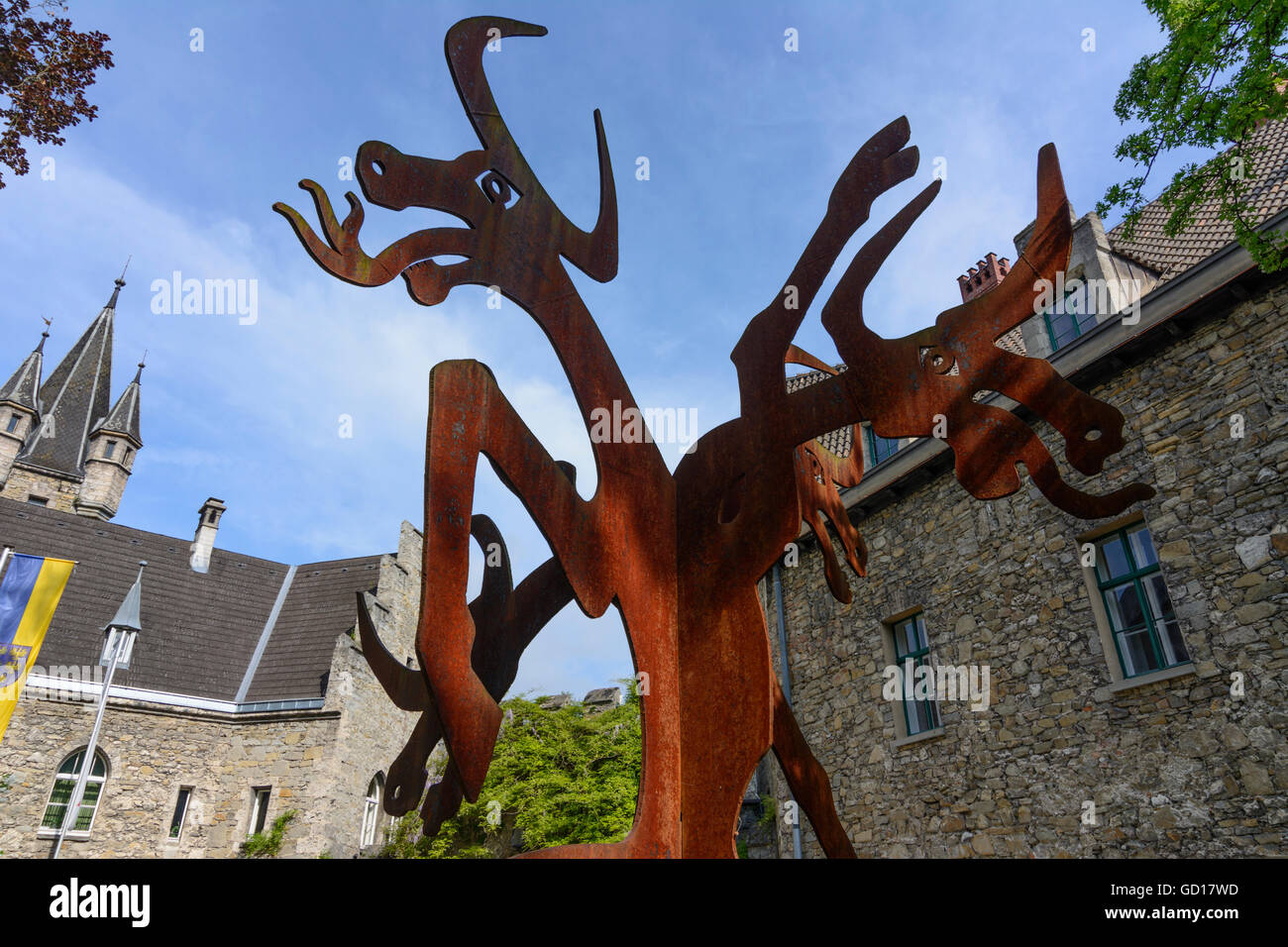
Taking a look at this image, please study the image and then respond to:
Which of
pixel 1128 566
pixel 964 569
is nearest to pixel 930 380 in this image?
pixel 1128 566

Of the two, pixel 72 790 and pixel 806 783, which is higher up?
pixel 72 790

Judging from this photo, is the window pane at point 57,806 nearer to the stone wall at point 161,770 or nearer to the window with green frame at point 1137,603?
the stone wall at point 161,770

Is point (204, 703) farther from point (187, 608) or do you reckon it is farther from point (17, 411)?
point (17, 411)

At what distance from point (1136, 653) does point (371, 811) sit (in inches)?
674

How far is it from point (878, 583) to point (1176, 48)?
7.18 metres

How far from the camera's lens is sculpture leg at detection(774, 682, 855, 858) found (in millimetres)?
3775

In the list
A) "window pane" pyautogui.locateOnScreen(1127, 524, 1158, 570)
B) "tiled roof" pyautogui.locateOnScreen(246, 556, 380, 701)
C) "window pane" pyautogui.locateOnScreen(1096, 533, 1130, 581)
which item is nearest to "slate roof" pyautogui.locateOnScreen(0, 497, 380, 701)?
→ "tiled roof" pyautogui.locateOnScreen(246, 556, 380, 701)

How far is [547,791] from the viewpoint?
653 inches

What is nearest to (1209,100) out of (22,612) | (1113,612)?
(1113,612)

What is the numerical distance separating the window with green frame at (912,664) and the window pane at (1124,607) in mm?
2597

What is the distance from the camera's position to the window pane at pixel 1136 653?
7.95 metres
